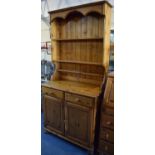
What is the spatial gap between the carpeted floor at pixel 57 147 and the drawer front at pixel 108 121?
0.54 m

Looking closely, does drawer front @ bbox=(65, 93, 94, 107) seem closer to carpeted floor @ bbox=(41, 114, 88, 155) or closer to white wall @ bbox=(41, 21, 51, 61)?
carpeted floor @ bbox=(41, 114, 88, 155)

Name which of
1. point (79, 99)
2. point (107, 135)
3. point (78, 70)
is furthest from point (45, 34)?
point (107, 135)

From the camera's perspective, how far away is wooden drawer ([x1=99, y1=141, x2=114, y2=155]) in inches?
82.4

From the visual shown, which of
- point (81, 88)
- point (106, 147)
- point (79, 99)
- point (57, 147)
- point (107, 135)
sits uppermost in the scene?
point (81, 88)

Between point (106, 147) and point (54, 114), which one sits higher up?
point (54, 114)

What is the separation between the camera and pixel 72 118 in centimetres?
243

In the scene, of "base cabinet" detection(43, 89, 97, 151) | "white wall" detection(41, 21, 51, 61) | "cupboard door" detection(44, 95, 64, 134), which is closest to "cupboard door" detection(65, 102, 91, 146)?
"base cabinet" detection(43, 89, 97, 151)

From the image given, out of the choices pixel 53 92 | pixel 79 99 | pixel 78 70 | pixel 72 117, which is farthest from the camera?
pixel 78 70

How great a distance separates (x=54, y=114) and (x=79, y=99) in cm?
57

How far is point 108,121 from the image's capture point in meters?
2.10

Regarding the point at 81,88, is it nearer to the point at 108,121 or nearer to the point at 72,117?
the point at 72,117
